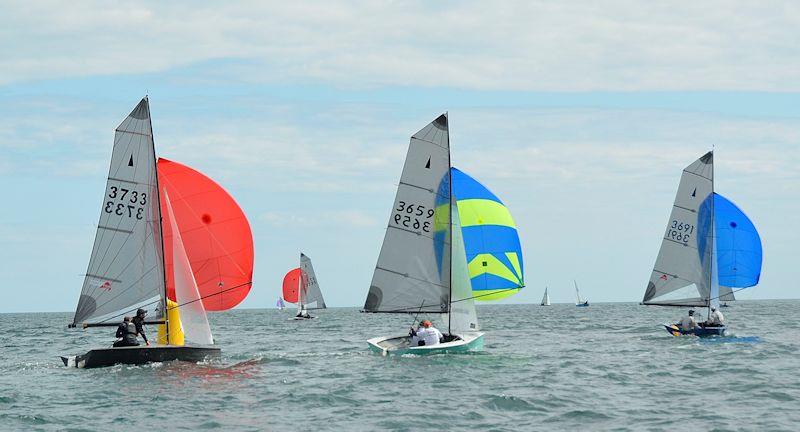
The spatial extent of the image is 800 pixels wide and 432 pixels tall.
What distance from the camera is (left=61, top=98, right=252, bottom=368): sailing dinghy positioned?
30.3 m

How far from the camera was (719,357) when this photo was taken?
35.7 metres

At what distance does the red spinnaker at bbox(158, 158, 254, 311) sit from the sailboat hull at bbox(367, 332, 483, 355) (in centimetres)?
517

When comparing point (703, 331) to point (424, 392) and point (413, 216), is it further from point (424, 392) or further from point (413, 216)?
point (424, 392)

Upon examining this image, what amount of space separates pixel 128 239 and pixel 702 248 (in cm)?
2582

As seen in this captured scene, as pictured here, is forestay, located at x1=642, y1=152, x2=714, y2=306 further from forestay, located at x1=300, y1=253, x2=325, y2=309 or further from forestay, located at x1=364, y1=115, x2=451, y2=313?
forestay, located at x1=300, y1=253, x2=325, y2=309

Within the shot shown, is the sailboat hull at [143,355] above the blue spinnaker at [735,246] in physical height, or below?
below

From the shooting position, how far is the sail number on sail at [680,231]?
47.3m

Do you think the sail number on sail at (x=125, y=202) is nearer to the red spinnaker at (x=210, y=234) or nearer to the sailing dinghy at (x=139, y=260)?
the sailing dinghy at (x=139, y=260)

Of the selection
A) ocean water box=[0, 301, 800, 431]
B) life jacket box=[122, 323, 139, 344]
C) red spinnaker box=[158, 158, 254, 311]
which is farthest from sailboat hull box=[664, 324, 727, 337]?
life jacket box=[122, 323, 139, 344]

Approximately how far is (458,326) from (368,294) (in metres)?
3.04

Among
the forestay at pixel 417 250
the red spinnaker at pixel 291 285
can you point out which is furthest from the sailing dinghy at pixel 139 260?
the red spinnaker at pixel 291 285

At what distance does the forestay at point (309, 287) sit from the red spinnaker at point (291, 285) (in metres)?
1.23

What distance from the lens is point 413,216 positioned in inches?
1384

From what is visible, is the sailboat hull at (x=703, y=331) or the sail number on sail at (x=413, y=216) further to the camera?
the sailboat hull at (x=703, y=331)
